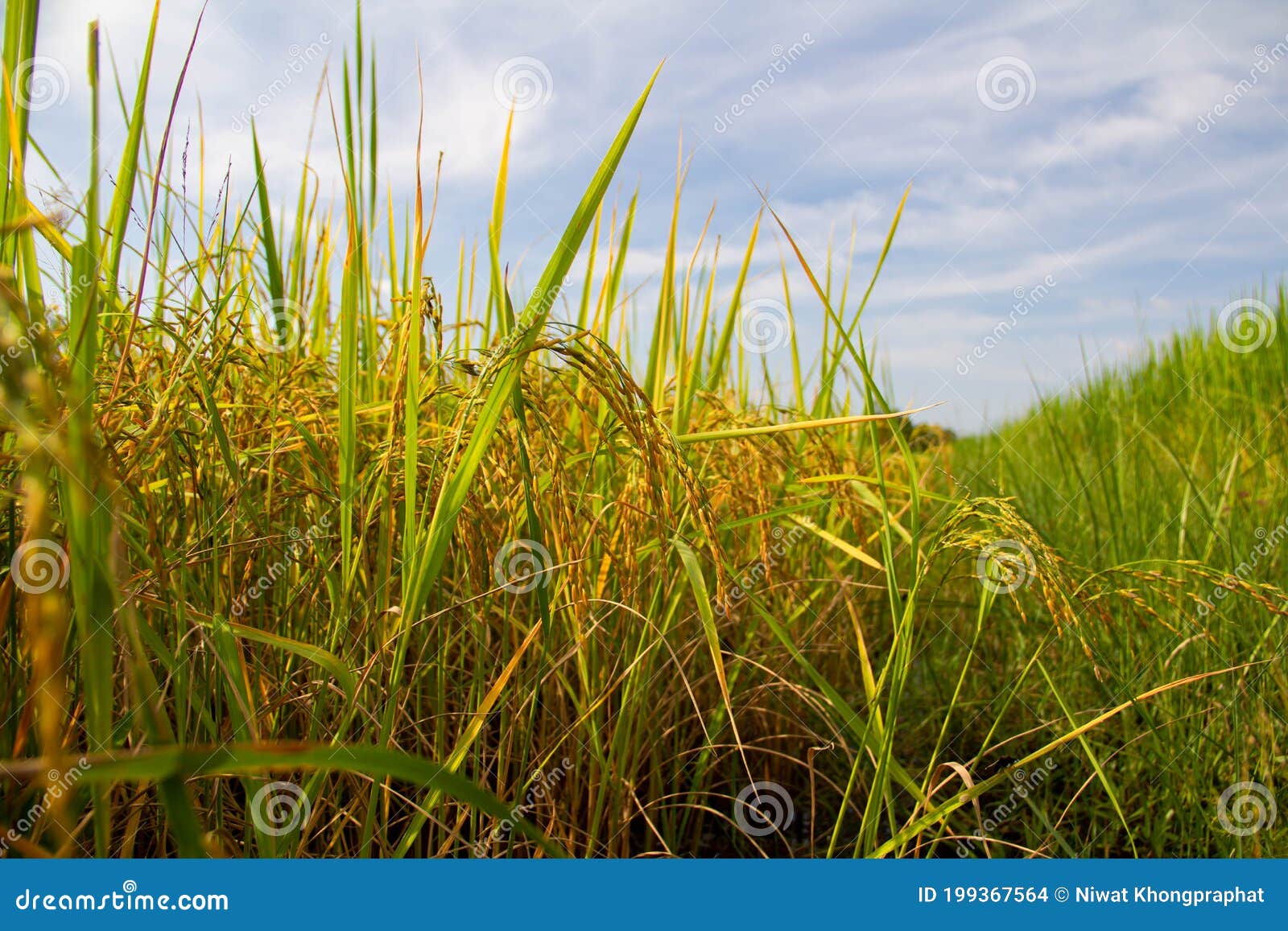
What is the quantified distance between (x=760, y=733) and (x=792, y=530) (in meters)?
0.48

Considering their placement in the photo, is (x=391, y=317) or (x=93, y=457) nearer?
(x=93, y=457)

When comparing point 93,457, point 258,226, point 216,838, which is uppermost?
point 258,226

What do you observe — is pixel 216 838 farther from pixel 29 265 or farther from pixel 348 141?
pixel 348 141

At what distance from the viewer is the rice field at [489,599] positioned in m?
0.89

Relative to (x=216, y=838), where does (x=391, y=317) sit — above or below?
above

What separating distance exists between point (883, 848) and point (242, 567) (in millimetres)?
1103

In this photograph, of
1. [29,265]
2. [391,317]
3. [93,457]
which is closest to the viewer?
[93,457]

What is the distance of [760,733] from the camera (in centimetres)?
187

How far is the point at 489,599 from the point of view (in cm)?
145

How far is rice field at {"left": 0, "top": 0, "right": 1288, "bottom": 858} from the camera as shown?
893 millimetres

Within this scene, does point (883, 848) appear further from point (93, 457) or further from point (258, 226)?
point (258, 226)

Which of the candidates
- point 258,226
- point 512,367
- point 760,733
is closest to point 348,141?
point 512,367
